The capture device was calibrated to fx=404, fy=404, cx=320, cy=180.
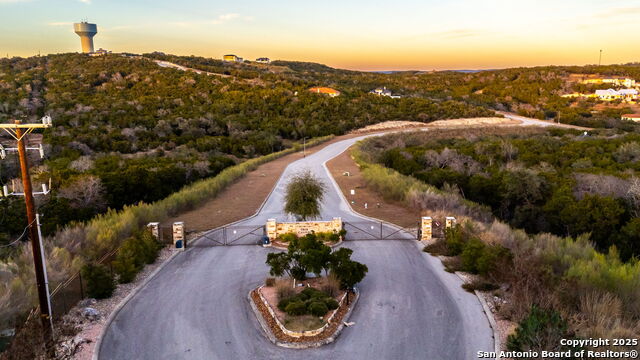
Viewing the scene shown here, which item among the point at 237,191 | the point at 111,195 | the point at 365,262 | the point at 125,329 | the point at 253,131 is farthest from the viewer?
the point at 253,131

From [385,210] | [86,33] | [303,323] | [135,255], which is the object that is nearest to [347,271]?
[303,323]

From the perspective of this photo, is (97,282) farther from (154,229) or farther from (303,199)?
(303,199)

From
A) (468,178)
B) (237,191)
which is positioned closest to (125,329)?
(237,191)

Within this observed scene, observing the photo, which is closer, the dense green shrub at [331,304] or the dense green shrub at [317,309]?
the dense green shrub at [317,309]

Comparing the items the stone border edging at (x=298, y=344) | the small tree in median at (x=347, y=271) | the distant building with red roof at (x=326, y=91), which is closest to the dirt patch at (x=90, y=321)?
the stone border edging at (x=298, y=344)

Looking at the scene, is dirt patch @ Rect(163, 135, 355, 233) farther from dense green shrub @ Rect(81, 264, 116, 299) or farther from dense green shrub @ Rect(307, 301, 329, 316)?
dense green shrub @ Rect(307, 301, 329, 316)

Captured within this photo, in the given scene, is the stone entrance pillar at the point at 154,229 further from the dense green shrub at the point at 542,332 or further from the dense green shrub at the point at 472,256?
the dense green shrub at the point at 542,332

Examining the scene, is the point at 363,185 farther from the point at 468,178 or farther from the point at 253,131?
the point at 253,131
